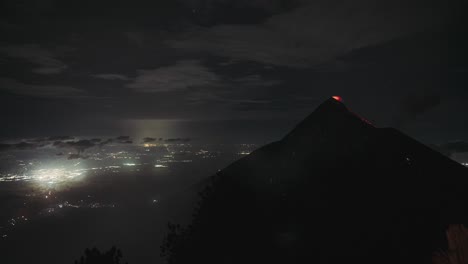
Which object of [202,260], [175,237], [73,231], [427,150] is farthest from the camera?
[73,231]

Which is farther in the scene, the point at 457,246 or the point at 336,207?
the point at 336,207

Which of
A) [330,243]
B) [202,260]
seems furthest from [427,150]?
[202,260]

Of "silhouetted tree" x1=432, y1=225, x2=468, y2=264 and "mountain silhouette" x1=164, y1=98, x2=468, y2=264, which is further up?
"silhouetted tree" x1=432, y1=225, x2=468, y2=264

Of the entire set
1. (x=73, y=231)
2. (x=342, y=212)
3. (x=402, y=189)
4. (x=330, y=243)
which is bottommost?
(x=73, y=231)

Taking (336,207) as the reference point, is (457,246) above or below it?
above

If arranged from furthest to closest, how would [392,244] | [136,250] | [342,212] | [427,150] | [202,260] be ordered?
[136,250]
[427,150]
[342,212]
[392,244]
[202,260]

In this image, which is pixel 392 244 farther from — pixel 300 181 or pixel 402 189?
pixel 300 181

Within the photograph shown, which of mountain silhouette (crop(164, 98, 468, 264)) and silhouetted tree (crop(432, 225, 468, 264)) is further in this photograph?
mountain silhouette (crop(164, 98, 468, 264))

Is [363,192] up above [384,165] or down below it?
below
